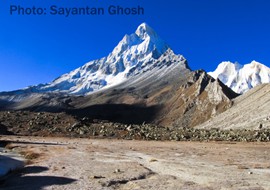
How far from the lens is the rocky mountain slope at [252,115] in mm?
101206

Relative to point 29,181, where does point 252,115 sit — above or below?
above

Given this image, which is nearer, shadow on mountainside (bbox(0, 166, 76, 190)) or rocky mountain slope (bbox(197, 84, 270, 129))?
shadow on mountainside (bbox(0, 166, 76, 190))

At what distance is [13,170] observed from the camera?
32.9 meters

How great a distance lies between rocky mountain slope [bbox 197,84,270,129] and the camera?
→ 101206mm

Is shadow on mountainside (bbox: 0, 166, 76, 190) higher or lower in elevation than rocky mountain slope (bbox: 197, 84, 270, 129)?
lower

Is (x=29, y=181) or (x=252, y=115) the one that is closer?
(x=29, y=181)

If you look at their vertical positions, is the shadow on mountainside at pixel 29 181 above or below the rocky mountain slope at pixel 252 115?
below

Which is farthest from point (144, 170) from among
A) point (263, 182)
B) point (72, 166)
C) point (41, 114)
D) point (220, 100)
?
point (220, 100)

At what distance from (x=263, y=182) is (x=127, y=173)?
32.0ft

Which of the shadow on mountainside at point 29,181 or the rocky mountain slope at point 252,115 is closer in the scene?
the shadow on mountainside at point 29,181

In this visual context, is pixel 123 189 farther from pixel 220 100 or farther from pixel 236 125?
pixel 220 100

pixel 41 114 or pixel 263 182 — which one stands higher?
pixel 41 114

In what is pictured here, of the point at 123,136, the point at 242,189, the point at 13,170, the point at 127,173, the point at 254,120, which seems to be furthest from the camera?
the point at 254,120

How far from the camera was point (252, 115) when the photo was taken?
112875 mm
